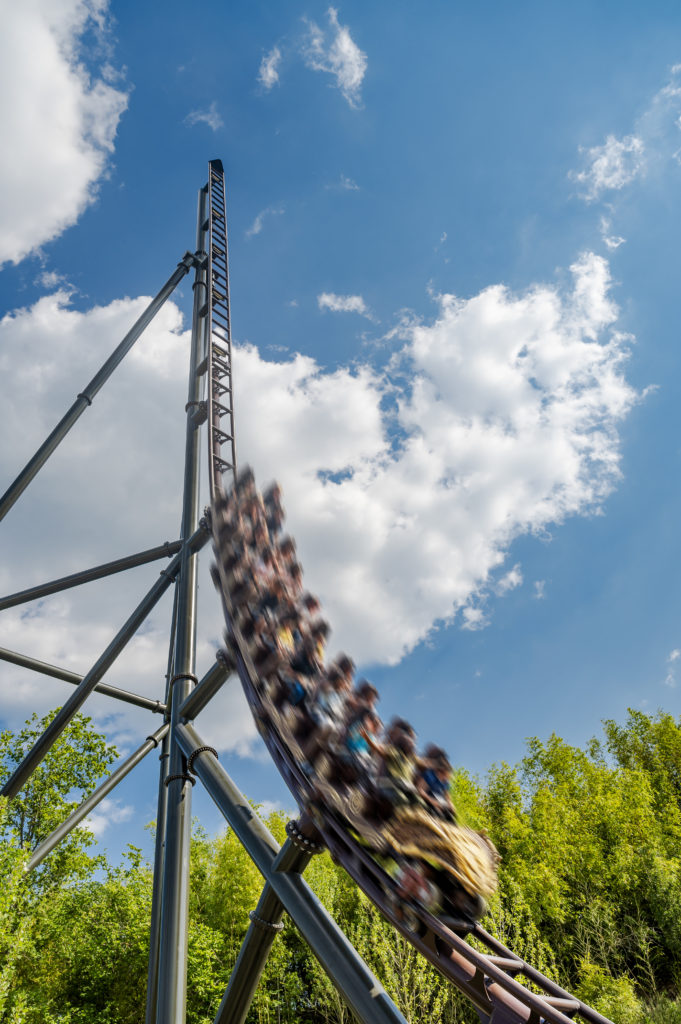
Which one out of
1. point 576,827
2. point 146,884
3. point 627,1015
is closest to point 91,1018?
point 146,884

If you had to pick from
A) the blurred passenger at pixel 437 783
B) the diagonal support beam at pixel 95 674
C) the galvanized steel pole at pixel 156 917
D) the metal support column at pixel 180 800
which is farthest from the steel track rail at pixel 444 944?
the diagonal support beam at pixel 95 674

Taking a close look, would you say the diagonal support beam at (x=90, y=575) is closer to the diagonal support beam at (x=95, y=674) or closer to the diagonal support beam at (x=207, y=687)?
the diagonal support beam at (x=95, y=674)

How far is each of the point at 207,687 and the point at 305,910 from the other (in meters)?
1.35

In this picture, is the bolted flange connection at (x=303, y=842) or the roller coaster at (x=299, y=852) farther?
the bolted flange connection at (x=303, y=842)

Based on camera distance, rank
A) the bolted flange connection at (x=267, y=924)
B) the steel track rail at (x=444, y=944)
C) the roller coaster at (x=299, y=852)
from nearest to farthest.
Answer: the steel track rail at (x=444, y=944) < the roller coaster at (x=299, y=852) < the bolted flange connection at (x=267, y=924)

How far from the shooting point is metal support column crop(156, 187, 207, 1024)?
2725mm

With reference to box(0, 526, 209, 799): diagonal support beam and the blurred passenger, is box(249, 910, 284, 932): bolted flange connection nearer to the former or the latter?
the blurred passenger

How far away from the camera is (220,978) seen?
16.1 meters

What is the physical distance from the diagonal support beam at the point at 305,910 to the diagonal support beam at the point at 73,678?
2.50 metres

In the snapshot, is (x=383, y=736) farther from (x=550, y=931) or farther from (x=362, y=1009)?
(x=550, y=931)

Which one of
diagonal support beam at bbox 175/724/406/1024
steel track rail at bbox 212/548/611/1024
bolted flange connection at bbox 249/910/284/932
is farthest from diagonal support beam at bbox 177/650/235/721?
bolted flange connection at bbox 249/910/284/932

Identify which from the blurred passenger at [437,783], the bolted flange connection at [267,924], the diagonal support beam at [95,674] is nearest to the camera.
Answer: the blurred passenger at [437,783]

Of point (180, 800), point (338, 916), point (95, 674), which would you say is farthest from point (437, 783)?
point (338, 916)

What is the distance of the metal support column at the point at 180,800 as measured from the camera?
2.72 m
